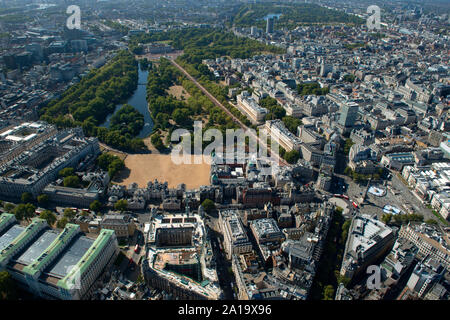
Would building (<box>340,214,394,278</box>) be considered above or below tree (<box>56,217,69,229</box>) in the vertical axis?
above

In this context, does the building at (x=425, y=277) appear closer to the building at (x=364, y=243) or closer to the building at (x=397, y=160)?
the building at (x=364, y=243)

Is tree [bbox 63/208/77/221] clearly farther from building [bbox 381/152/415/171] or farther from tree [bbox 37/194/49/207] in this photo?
building [bbox 381/152/415/171]

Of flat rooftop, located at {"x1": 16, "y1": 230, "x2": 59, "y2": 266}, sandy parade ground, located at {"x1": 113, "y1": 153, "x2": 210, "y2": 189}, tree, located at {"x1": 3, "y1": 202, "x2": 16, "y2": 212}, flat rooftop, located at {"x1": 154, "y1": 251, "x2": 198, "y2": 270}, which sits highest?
flat rooftop, located at {"x1": 154, "y1": 251, "x2": 198, "y2": 270}

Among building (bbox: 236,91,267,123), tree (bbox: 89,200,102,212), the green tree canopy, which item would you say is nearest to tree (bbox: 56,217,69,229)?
tree (bbox: 89,200,102,212)

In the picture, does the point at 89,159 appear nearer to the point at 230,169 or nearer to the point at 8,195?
the point at 8,195

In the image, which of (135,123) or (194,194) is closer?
(194,194)

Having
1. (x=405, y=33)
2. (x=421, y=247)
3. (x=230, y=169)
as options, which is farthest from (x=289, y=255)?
(x=405, y=33)
